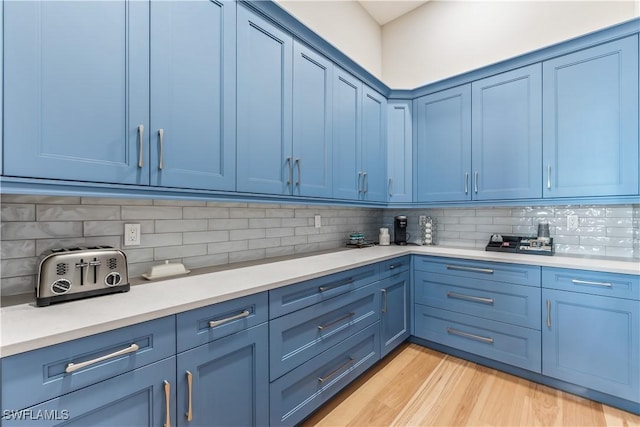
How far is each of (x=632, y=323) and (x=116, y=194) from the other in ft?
9.68

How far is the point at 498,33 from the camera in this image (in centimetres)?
282

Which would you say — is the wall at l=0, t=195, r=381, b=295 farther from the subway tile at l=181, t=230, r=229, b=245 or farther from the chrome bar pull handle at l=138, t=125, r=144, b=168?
the chrome bar pull handle at l=138, t=125, r=144, b=168

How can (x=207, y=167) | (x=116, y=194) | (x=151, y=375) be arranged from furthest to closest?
(x=207, y=167)
(x=116, y=194)
(x=151, y=375)

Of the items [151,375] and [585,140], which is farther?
[585,140]

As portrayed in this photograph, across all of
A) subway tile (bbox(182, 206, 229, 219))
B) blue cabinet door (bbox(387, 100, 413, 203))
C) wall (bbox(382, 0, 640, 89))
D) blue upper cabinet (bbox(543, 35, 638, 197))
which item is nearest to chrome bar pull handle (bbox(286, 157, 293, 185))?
subway tile (bbox(182, 206, 229, 219))

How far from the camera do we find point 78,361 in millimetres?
868

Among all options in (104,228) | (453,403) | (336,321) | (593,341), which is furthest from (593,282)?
(104,228)

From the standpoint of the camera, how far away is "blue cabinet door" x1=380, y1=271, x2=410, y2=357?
2328 millimetres

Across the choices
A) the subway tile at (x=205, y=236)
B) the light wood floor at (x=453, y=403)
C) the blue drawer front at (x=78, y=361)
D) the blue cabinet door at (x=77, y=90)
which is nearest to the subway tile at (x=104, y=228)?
the subway tile at (x=205, y=236)

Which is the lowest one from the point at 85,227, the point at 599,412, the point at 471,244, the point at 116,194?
the point at 599,412

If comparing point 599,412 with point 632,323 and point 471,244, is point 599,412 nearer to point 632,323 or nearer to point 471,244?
point 632,323

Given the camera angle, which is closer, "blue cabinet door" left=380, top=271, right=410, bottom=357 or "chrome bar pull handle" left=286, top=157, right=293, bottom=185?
"chrome bar pull handle" left=286, top=157, right=293, bottom=185

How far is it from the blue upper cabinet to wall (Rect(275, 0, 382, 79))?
1773mm

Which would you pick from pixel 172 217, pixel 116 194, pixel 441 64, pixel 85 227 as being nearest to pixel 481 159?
pixel 441 64
